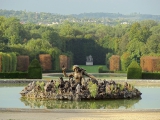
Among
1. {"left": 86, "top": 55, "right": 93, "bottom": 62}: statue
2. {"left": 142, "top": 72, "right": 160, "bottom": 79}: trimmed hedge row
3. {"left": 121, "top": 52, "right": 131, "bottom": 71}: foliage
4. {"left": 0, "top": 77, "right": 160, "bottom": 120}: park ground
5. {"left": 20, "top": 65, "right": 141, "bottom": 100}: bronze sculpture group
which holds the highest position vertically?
{"left": 0, "top": 77, "right": 160, "bottom": 120}: park ground

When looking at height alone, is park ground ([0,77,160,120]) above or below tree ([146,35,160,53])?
above

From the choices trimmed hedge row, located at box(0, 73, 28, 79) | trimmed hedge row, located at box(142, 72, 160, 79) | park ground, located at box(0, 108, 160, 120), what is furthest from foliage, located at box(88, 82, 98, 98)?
trimmed hedge row, located at box(142, 72, 160, 79)

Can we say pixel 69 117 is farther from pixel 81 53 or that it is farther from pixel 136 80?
pixel 81 53

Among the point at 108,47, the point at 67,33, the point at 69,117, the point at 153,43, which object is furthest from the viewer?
the point at 67,33

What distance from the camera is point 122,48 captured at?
83125 millimetres

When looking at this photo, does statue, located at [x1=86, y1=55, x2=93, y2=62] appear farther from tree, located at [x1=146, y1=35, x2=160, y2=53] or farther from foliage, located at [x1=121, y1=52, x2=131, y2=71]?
foliage, located at [x1=121, y1=52, x2=131, y2=71]

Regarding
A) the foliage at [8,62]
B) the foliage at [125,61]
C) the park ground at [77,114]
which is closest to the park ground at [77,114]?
the park ground at [77,114]

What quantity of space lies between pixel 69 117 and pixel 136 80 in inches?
762

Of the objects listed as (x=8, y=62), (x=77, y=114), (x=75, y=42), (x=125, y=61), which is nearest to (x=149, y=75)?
(x=8, y=62)

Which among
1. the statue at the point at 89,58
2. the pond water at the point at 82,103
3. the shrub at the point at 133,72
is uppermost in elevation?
the pond water at the point at 82,103

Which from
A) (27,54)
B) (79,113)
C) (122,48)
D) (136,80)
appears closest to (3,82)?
(136,80)

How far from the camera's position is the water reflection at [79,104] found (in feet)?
68.8

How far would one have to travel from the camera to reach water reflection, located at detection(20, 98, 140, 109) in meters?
21.0

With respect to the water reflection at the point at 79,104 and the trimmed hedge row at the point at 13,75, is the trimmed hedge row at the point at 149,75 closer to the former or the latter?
the trimmed hedge row at the point at 13,75
